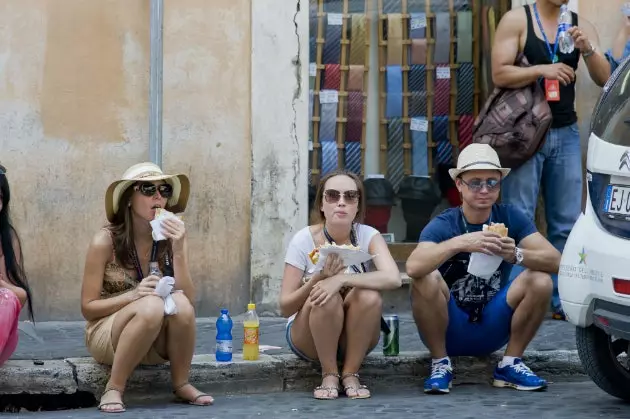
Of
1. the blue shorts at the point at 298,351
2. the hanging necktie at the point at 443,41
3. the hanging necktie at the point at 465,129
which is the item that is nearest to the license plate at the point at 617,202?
the blue shorts at the point at 298,351

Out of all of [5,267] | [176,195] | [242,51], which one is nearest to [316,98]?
[242,51]

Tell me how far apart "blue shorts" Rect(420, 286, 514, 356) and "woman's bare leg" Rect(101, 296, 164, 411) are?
1.54 m

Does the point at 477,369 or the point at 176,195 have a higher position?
the point at 176,195

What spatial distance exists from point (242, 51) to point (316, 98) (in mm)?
856

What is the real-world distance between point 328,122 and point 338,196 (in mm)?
2846

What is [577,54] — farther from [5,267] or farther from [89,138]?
[5,267]

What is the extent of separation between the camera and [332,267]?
6.84 metres

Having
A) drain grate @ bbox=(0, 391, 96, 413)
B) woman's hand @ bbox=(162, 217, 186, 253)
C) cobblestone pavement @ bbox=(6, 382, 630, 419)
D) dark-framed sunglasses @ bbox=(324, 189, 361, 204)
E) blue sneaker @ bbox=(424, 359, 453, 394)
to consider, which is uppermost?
dark-framed sunglasses @ bbox=(324, 189, 361, 204)

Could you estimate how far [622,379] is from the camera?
21.7 feet

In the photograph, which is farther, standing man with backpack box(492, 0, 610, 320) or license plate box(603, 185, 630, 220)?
standing man with backpack box(492, 0, 610, 320)

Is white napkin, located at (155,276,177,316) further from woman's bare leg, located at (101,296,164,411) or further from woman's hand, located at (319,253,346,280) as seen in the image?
woman's hand, located at (319,253,346,280)

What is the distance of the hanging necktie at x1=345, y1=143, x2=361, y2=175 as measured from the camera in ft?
32.3

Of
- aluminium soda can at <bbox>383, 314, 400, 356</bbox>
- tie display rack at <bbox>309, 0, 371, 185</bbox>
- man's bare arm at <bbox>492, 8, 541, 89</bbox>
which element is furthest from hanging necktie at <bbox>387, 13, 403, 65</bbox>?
aluminium soda can at <bbox>383, 314, 400, 356</bbox>

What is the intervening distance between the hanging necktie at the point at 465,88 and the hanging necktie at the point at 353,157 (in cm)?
79
